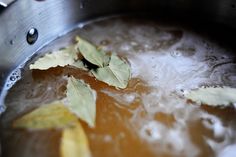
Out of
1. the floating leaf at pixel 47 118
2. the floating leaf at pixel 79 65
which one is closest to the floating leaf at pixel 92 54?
the floating leaf at pixel 79 65

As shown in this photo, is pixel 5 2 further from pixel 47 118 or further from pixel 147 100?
pixel 147 100

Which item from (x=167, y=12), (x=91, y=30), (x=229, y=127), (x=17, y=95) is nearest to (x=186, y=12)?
(x=167, y=12)

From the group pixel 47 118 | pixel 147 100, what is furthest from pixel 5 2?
pixel 147 100

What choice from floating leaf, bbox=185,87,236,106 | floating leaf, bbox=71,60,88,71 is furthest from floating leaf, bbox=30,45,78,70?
floating leaf, bbox=185,87,236,106

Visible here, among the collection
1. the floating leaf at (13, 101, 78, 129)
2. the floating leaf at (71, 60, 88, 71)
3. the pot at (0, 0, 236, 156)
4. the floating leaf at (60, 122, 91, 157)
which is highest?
the pot at (0, 0, 236, 156)

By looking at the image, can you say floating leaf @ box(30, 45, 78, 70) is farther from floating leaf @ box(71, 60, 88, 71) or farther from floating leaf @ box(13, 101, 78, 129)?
floating leaf @ box(13, 101, 78, 129)

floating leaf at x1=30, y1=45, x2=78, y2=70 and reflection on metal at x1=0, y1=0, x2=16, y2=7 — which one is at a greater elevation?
reflection on metal at x1=0, y1=0, x2=16, y2=7

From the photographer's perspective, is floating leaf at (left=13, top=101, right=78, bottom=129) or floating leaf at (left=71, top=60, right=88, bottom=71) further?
floating leaf at (left=71, top=60, right=88, bottom=71)
